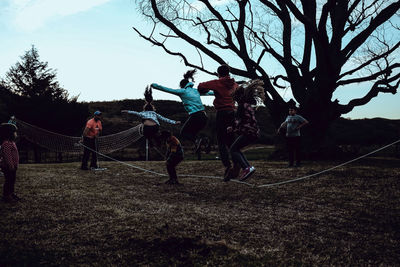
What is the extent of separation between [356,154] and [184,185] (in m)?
11.1

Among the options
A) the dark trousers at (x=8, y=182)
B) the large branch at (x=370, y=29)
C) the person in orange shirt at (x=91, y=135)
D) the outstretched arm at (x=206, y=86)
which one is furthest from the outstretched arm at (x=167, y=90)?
the large branch at (x=370, y=29)

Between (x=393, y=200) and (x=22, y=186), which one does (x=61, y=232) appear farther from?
(x=393, y=200)

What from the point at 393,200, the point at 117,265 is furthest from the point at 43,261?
the point at 393,200

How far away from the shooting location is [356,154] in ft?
49.8

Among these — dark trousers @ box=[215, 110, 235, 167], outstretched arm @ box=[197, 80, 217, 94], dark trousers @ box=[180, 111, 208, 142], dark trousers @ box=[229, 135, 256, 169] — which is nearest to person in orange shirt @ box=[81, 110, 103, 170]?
dark trousers @ box=[180, 111, 208, 142]

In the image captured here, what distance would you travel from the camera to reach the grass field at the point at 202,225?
10.1 ft

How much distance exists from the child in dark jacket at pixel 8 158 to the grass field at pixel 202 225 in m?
0.33

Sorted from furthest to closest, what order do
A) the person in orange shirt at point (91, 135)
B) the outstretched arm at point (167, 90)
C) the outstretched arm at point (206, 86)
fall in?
the person in orange shirt at point (91, 135)
the outstretched arm at point (206, 86)
the outstretched arm at point (167, 90)

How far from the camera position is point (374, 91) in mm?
14648

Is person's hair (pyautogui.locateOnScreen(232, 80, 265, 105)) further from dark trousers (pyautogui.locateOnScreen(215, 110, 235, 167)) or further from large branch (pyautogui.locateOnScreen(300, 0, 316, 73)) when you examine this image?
large branch (pyautogui.locateOnScreen(300, 0, 316, 73))

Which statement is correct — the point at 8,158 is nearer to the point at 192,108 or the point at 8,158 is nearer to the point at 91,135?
the point at 192,108

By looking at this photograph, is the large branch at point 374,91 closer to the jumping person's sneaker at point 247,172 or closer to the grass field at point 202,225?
the grass field at point 202,225

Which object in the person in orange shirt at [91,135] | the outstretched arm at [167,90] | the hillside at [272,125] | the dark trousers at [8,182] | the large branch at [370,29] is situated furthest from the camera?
the hillside at [272,125]

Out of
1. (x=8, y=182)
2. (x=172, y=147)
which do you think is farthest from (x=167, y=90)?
(x=8, y=182)
